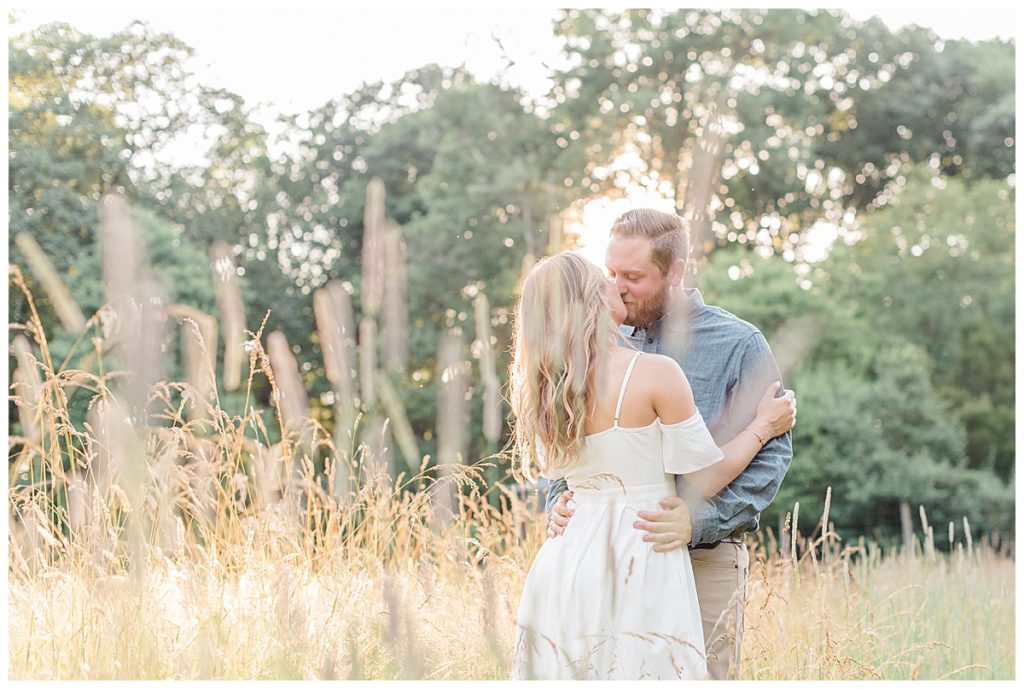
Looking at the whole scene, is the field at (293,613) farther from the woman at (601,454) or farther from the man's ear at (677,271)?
the man's ear at (677,271)

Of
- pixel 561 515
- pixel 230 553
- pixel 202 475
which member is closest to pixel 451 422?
pixel 561 515

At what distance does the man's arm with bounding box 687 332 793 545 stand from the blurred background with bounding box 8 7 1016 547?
9642 mm

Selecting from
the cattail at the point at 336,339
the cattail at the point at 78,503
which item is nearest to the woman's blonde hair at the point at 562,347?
the cattail at the point at 336,339

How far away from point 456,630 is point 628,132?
14.4 m

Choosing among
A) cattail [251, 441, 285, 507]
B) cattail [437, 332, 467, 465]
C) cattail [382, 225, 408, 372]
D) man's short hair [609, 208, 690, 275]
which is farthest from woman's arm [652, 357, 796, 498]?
cattail [251, 441, 285, 507]

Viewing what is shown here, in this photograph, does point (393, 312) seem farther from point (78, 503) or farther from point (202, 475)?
point (78, 503)

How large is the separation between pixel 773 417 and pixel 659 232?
0.50 meters

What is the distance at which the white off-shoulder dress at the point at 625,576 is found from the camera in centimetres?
204

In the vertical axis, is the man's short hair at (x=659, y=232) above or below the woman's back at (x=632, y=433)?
above

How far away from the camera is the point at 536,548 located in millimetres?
3457

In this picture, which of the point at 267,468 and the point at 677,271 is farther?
the point at 267,468

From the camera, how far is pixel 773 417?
226 cm

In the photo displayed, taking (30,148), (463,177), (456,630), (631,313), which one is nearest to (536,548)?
(456,630)

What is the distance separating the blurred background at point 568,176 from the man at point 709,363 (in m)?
9.56
